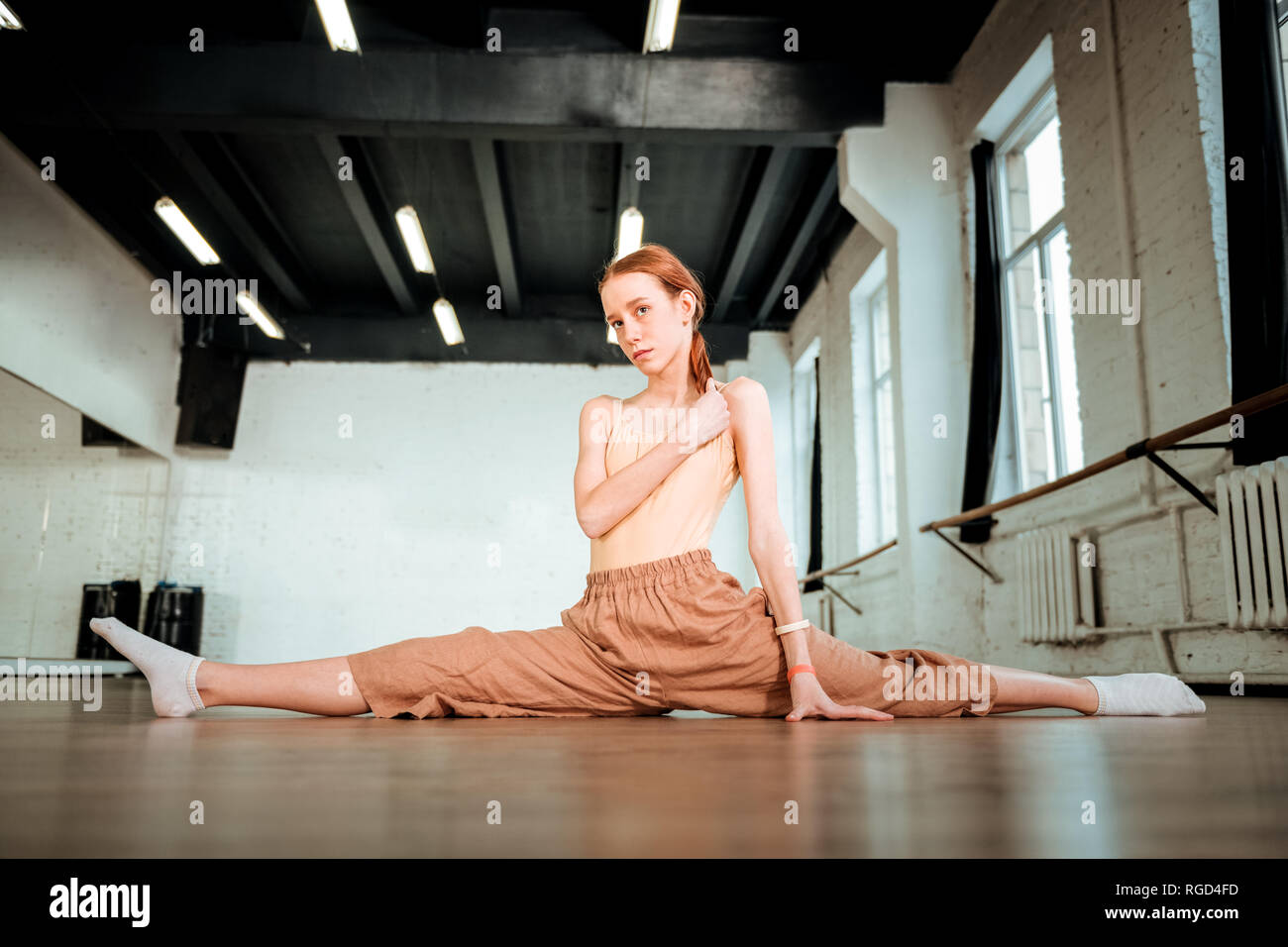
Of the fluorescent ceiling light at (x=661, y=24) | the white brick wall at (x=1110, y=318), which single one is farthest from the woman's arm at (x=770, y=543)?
the fluorescent ceiling light at (x=661, y=24)

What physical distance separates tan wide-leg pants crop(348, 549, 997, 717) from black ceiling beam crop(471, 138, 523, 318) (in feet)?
16.2

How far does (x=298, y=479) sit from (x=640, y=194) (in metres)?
5.05

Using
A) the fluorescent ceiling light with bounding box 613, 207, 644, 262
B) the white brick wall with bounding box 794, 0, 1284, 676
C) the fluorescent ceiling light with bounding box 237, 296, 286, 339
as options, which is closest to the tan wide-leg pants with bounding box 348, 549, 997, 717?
the white brick wall with bounding box 794, 0, 1284, 676

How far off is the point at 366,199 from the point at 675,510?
6198 mm

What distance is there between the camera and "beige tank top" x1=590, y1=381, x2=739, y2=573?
6.11 ft

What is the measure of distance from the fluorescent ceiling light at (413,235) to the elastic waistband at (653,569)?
14.7 feet

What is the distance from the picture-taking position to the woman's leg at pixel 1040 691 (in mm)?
1884

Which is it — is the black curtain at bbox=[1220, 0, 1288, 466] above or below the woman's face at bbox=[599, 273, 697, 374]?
above

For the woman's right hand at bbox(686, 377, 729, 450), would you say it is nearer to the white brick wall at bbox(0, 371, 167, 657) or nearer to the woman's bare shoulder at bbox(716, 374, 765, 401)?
the woman's bare shoulder at bbox(716, 374, 765, 401)

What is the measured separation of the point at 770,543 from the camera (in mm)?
1794

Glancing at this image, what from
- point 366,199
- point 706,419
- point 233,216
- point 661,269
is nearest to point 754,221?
point 366,199

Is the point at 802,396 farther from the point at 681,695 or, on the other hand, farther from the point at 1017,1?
the point at 681,695

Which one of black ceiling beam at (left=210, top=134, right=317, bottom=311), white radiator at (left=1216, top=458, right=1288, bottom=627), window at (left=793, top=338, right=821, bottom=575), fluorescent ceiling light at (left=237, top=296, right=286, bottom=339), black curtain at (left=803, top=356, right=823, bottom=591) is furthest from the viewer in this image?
window at (left=793, top=338, right=821, bottom=575)

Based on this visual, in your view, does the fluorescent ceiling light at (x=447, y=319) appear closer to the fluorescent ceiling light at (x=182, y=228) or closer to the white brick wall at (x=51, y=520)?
the fluorescent ceiling light at (x=182, y=228)
